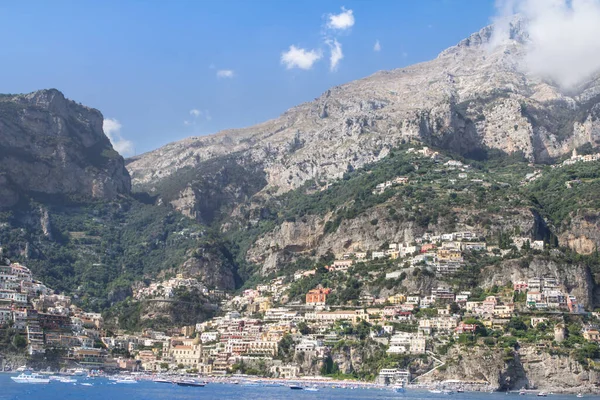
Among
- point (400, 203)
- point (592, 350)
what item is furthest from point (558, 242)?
point (592, 350)

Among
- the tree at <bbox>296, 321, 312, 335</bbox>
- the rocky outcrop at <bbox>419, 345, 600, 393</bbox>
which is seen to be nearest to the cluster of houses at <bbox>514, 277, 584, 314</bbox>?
the rocky outcrop at <bbox>419, 345, 600, 393</bbox>

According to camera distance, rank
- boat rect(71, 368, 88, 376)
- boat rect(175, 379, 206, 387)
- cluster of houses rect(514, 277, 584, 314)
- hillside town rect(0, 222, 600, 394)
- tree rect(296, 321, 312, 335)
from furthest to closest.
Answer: tree rect(296, 321, 312, 335) < boat rect(71, 368, 88, 376) < cluster of houses rect(514, 277, 584, 314) < hillside town rect(0, 222, 600, 394) < boat rect(175, 379, 206, 387)

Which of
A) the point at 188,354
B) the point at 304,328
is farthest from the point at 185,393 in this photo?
the point at 188,354

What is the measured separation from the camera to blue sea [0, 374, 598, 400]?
331ft

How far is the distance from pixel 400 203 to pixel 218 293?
43192 mm

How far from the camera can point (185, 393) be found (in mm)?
112250

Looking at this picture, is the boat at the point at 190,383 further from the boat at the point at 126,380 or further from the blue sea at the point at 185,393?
the boat at the point at 126,380

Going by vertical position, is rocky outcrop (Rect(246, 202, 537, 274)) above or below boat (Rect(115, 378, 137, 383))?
above

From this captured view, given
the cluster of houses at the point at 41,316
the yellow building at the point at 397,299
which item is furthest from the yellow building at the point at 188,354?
the yellow building at the point at 397,299

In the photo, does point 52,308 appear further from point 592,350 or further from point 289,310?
point 592,350

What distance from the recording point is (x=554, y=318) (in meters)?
131

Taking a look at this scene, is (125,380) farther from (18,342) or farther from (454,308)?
(454,308)

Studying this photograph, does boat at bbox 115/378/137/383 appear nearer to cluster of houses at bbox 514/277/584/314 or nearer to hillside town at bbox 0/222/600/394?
hillside town at bbox 0/222/600/394

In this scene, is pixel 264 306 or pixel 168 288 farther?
pixel 168 288
